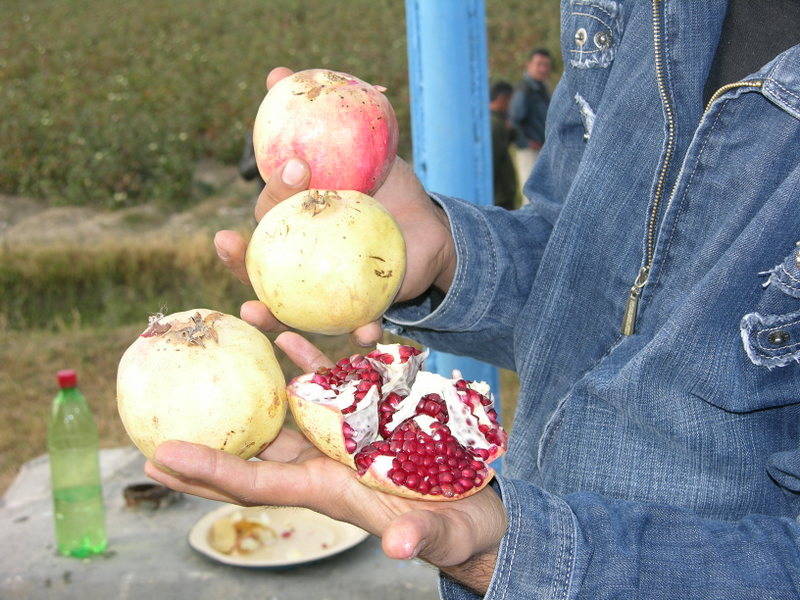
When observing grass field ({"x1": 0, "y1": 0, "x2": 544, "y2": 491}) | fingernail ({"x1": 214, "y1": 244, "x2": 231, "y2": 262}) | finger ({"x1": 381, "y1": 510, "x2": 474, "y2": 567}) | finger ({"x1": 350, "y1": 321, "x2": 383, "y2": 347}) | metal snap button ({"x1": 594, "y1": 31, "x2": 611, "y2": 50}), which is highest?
metal snap button ({"x1": 594, "y1": 31, "x2": 611, "y2": 50})

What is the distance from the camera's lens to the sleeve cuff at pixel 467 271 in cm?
160

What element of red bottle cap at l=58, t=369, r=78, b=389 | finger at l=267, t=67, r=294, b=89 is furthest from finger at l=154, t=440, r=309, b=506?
red bottle cap at l=58, t=369, r=78, b=389

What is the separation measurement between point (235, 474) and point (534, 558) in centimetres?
41

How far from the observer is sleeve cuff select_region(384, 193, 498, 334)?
5.26ft

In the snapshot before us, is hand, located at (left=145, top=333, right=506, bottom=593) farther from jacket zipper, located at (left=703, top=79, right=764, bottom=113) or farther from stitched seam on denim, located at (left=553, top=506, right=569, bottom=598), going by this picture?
jacket zipper, located at (left=703, top=79, right=764, bottom=113)

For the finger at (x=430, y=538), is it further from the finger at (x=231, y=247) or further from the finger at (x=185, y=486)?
the finger at (x=231, y=247)

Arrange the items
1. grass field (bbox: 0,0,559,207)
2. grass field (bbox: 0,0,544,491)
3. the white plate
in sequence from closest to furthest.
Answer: the white plate
grass field (bbox: 0,0,544,491)
grass field (bbox: 0,0,559,207)

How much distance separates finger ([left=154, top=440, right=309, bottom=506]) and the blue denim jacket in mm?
297

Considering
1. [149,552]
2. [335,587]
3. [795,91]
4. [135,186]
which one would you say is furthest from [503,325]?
[135,186]

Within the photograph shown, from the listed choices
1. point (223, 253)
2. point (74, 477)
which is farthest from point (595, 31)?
point (74, 477)

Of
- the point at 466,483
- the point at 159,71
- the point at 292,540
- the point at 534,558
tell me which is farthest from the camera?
the point at 159,71

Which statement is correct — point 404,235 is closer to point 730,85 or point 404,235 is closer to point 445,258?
point 445,258

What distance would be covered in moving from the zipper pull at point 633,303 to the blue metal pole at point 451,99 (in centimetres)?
145

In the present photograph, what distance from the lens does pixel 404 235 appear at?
1.61m
